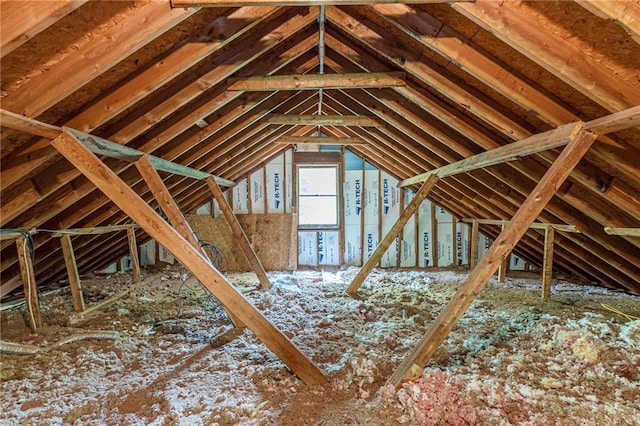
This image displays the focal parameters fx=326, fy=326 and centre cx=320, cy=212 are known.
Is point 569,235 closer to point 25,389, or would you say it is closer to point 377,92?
point 377,92

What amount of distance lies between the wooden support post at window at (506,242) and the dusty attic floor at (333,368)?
16 centimetres

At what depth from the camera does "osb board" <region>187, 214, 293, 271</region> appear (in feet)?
23.0

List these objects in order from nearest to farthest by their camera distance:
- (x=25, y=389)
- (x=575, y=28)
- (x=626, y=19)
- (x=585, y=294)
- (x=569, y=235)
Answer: (x=626, y=19)
(x=575, y=28)
(x=25, y=389)
(x=569, y=235)
(x=585, y=294)

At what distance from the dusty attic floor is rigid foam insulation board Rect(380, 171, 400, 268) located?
9.36ft

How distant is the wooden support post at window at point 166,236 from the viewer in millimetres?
2045

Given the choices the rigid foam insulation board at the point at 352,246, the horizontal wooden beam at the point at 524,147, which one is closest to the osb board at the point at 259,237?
the rigid foam insulation board at the point at 352,246

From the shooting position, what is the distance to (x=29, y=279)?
10.0ft

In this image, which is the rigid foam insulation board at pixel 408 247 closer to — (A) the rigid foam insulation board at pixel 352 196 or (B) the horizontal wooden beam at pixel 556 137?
(A) the rigid foam insulation board at pixel 352 196

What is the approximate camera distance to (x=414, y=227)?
7.04m

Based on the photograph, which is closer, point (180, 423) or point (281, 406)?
point (180, 423)

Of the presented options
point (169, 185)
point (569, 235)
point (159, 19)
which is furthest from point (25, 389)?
point (569, 235)

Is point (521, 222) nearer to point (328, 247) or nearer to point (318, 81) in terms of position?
point (318, 81)

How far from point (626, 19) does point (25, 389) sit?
3.93m

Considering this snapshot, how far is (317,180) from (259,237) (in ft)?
5.85
